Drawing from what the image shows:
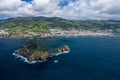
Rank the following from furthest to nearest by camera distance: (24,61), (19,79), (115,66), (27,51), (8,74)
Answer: (27,51), (24,61), (115,66), (8,74), (19,79)

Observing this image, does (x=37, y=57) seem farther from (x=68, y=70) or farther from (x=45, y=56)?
(x=68, y=70)

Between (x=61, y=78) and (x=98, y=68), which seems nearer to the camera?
(x=61, y=78)

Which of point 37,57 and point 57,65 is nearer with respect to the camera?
point 57,65

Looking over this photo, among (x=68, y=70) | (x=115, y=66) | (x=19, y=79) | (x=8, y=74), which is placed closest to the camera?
(x=19, y=79)

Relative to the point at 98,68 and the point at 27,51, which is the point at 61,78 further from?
the point at 27,51

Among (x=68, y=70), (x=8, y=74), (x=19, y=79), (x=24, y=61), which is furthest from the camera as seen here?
(x=24, y=61)

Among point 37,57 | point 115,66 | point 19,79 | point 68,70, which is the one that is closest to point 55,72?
point 68,70

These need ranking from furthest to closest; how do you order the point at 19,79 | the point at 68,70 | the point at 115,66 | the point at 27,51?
the point at 27,51 < the point at 115,66 < the point at 68,70 < the point at 19,79

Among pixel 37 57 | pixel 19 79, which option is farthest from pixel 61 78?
pixel 37 57

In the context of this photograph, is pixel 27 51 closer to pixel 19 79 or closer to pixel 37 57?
pixel 37 57
